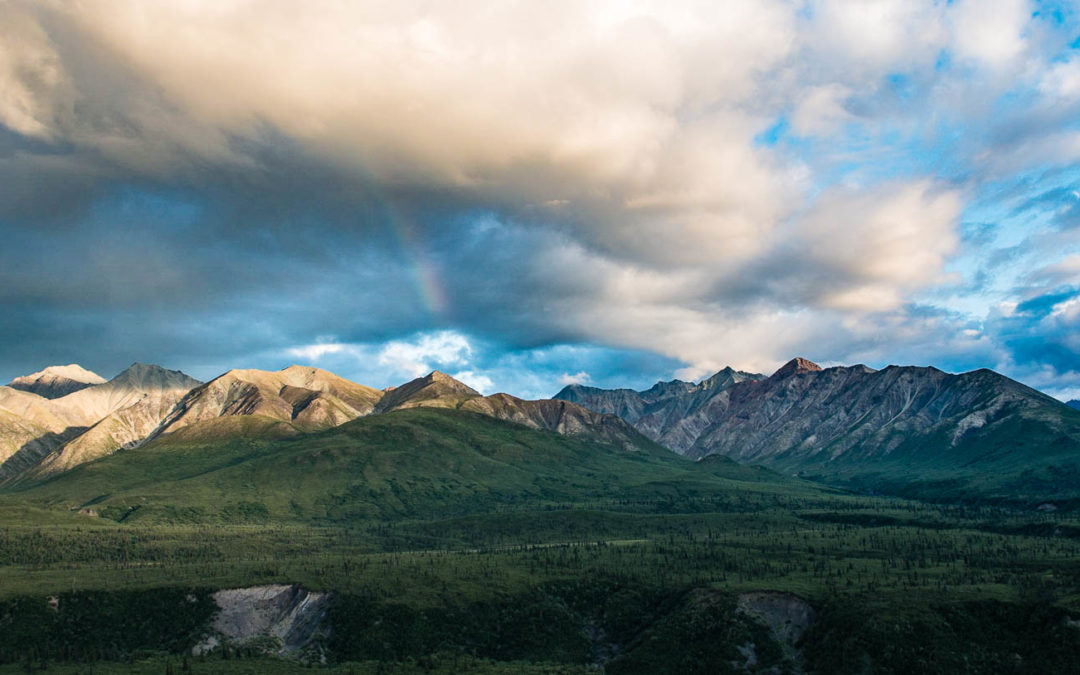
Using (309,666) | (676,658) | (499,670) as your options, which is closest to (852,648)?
(676,658)

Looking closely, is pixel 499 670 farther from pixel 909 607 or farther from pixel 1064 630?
pixel 1064 630

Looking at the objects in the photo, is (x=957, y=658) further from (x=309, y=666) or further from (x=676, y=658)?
(x=309, y=666)

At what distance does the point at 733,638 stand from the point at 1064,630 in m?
74.8

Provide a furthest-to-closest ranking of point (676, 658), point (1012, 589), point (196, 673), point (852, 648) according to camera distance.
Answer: point (1012, 589)
point (676, 658)
point (852, 648)
point (196, 673)

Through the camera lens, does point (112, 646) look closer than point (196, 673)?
No

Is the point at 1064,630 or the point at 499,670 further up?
the point at 1064,630

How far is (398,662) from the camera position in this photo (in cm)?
17500

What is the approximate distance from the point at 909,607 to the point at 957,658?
18.2 metres

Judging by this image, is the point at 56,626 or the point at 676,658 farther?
the point at 56,626

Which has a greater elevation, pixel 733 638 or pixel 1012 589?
pixel 1012 589

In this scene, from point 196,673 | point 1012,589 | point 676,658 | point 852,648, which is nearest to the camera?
point 196,673

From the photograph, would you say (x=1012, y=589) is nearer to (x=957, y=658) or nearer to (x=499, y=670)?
(x=957, y=658)

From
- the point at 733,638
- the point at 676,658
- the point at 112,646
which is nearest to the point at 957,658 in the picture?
the point at 733,638

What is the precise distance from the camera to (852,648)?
167m
